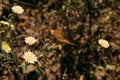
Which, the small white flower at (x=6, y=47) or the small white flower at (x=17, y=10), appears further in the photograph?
the small white flower at (x=17, y=10)

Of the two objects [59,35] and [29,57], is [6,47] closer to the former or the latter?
[29,57]

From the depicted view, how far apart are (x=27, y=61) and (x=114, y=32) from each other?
3.82 ft

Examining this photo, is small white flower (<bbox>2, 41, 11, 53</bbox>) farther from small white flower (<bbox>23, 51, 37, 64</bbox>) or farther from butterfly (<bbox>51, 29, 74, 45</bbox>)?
butterfly (<bbox>51, 29, 74, 45</bbox>)

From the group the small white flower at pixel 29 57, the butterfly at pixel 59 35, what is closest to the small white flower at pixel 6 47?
the small white flower at pixel 29 57

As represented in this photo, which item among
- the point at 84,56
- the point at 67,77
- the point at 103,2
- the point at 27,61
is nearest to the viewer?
the point at 27,61

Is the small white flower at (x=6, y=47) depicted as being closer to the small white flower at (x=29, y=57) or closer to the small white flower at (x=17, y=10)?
the small white flower at (x=29, y=57)

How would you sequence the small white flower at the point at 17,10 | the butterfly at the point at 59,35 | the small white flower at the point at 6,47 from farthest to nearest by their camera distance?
1. the butterfly at the point at 59,35
2. the small white flower at the point at 17,10
3. the small white flower at the point at 6,47

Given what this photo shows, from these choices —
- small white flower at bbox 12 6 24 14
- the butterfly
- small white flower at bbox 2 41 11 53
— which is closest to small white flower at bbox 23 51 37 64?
small white flower at bbox 2 41 11 53

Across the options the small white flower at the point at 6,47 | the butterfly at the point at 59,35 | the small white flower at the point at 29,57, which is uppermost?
the small white flower at the point at 6,47

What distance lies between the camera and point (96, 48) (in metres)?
2.85

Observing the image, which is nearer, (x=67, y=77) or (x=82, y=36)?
(x=67, y=77)

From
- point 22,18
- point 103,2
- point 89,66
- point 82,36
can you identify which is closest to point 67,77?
point 89,66

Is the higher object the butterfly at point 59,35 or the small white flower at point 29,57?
the small white flower at point 29,57

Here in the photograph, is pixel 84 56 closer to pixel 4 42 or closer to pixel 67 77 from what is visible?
pixel 67 77
